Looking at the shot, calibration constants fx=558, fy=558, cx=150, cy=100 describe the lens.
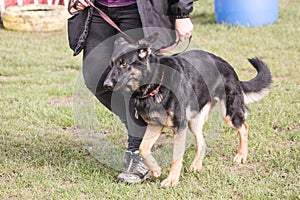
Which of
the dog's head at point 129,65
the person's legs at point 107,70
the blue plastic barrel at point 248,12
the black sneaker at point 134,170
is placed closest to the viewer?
the dog's head at point 129,65

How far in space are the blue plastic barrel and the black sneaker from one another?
19.5 feet

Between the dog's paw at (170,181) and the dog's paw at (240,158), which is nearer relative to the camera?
the dog's paw at (170,181)

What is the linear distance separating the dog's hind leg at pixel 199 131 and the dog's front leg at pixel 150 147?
0.37m

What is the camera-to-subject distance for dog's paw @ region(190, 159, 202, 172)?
172 inches

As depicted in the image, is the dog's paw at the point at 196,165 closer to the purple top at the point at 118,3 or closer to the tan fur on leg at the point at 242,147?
the tan fur on leg at the point at 242,147

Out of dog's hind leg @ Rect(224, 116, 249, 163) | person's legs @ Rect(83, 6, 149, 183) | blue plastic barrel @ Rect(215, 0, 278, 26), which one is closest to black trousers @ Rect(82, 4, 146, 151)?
person's legs @ Rect(83, 6, 149, 183)

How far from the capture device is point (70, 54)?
323 inches

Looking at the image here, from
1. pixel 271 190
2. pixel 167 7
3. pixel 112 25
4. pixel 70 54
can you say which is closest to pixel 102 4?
pixel 112 25

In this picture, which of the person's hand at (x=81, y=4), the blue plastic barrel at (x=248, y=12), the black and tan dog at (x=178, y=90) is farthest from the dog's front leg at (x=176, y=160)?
the blue plastic barrel at (x=248, y=12)

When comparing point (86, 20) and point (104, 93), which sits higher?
point (86, 20)

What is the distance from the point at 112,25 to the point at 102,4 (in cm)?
17

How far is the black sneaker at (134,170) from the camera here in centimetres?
423

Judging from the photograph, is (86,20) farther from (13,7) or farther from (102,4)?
(13,7)

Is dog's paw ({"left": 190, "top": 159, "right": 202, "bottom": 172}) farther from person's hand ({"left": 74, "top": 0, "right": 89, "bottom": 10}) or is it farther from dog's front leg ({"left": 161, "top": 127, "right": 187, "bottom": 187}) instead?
person's hand ({"left": 74, "top": 0, "right": 89, "bottom": 10})
